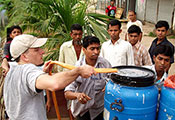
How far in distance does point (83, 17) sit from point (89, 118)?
2.34 meters

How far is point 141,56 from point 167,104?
1650 mm

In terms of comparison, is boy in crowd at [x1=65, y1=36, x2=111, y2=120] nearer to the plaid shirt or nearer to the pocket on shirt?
the pocket on shirt

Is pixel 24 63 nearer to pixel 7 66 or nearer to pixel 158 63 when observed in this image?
pixel 7 66

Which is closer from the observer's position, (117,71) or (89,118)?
(117,71)

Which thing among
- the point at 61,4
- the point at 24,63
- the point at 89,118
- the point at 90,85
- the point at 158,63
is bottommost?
the point at 89,118

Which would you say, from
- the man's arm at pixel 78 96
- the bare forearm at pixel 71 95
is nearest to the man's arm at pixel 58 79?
the man's arm at pixel 78 96

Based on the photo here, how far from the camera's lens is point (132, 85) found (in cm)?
145

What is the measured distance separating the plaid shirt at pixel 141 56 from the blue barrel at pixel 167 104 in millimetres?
1527

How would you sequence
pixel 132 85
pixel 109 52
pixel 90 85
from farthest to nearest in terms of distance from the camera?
pixel 109 52, pixel 90 85, pixel 132 85

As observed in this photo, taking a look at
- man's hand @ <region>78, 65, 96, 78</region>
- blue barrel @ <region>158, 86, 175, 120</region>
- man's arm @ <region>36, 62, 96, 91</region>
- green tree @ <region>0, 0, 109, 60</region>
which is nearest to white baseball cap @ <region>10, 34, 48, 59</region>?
man's arm @ <region>36, 62, 96, 91</region>

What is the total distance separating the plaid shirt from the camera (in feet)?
9.67

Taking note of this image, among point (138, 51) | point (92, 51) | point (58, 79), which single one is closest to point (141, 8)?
point (138, 51)

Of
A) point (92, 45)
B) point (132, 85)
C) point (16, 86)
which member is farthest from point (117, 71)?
point (16, 86)

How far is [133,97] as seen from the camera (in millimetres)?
1438
